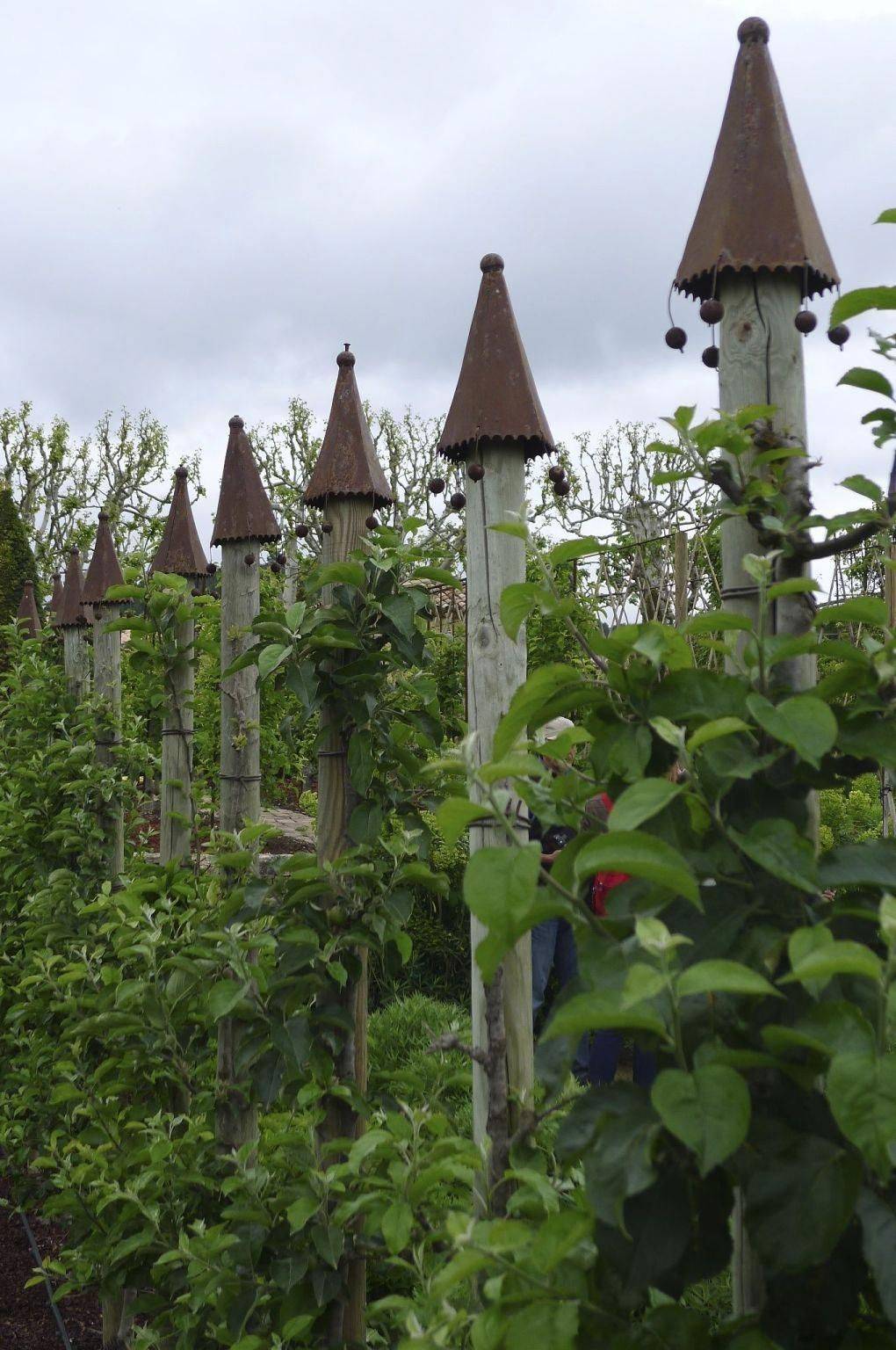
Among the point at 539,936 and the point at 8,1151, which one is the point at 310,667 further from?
the point at 8,1151

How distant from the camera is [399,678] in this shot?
273 cm

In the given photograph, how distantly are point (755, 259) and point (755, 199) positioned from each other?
0.09 metres

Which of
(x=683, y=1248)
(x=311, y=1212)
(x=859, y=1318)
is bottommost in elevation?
(x=311, y=1212)

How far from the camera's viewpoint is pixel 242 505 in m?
3.50

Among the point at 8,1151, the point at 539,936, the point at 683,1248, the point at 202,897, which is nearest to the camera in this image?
the point at 683,1248

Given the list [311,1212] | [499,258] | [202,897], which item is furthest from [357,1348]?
[499,258]

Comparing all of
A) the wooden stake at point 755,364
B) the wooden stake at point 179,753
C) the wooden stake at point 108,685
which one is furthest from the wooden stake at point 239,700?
the wooden stake at point 755,364

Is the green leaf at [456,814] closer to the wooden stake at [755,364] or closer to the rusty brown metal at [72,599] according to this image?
the wooden stake at [755,364]

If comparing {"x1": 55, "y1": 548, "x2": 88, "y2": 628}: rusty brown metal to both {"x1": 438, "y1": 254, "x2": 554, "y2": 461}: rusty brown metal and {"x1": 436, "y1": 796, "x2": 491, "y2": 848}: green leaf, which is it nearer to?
{"x1": 438, "y1": 254, "x2": 554, "y2": 461}: rusty brown metal

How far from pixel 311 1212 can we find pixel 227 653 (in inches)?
69.0

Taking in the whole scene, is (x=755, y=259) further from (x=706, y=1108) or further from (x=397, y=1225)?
(x=397, y=1225)

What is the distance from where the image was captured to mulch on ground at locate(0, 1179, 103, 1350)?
405cm

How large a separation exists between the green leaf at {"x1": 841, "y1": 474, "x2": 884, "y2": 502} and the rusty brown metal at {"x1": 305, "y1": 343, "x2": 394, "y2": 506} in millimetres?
1558

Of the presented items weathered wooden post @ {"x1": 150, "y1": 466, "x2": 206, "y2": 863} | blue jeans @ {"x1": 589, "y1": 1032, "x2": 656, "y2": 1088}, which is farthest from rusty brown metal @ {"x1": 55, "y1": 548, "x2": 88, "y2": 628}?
blue jeans @ {"x1": 589, "y1": 1032, "x2": 656, "y2": 1088}
